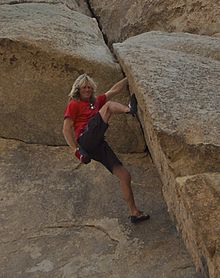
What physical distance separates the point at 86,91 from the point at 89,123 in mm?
303

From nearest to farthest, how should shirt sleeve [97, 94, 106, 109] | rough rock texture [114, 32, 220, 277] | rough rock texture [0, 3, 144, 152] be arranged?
1. rough rock texture [114, 32, 220, 277]
2. shirt sleeve [97, 94, 106, 109]
3. rough rock texture [0, 3, 144, 152]

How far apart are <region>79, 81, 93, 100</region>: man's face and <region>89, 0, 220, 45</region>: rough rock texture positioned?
3.10 metres

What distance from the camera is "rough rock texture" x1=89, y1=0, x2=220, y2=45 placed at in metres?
8.22

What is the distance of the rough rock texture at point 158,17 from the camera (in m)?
8.22

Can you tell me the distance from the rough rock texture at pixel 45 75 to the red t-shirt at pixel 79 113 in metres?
1.53

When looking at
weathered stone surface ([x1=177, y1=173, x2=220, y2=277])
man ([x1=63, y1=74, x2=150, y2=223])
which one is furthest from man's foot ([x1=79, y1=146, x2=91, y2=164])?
weathered stone surface ([x1=177, y1=173, x2=220, y2=277])

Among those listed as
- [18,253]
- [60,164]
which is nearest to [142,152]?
[60,164]

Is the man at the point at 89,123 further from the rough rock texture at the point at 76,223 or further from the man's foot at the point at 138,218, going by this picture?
the rough rock texture at the point at 76,223

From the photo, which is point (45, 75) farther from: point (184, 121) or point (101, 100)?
point (184, 121)

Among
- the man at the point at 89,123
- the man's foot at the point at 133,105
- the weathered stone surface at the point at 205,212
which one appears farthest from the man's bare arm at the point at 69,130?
the weathered stone surface at the point at 205,212

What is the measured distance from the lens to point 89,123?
219 inches

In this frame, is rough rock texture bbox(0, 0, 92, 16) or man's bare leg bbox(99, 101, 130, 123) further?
rough rock texture bbox(0, 0, 92, 16)

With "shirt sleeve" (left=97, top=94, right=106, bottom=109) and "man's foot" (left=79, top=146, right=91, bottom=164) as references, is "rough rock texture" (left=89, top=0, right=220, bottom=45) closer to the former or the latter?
"shirt sleeve" (left=97, top=94, right=106, bottom=109)

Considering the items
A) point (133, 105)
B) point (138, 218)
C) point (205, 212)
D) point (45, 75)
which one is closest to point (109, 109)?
point (133, 105)
